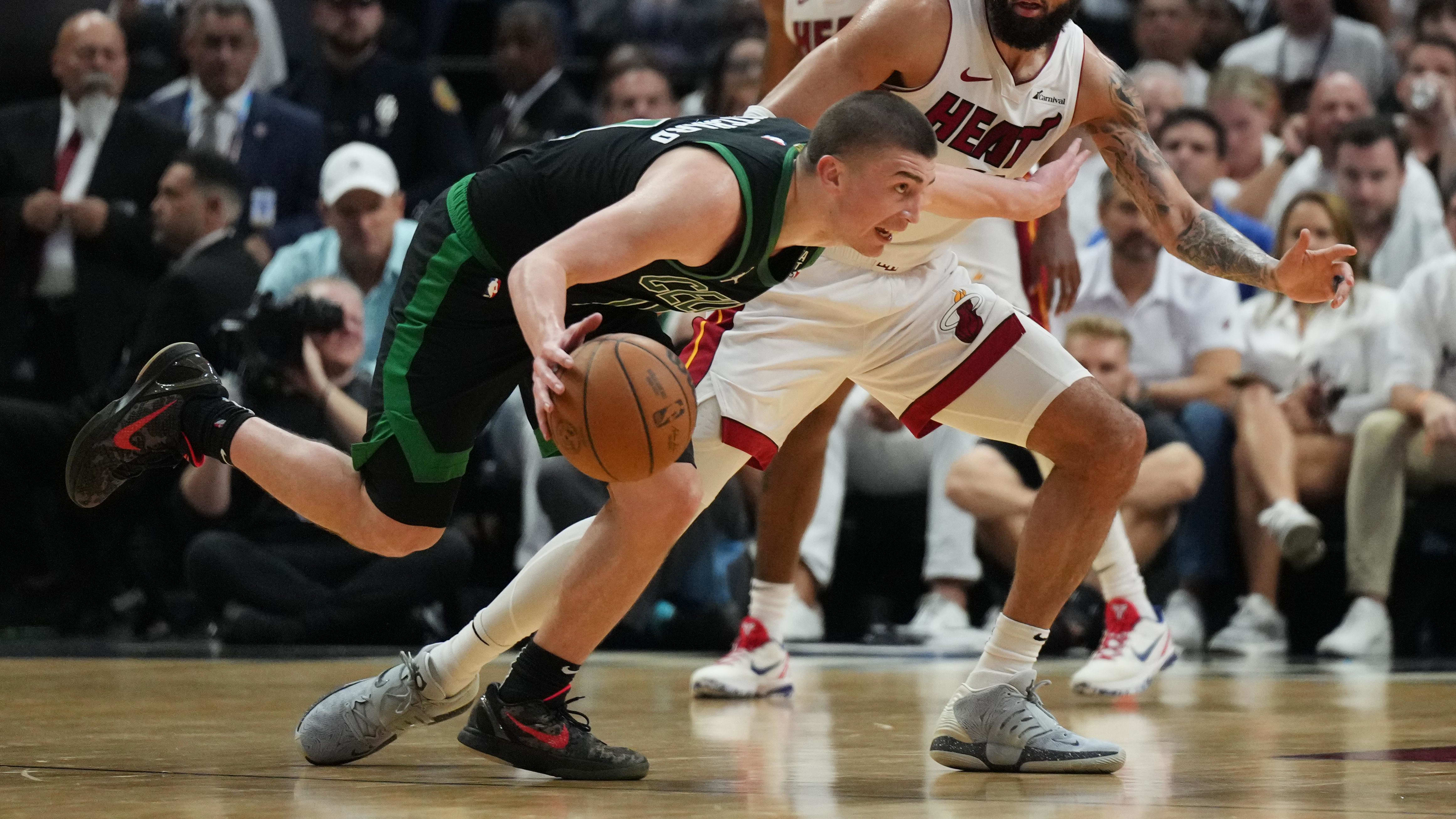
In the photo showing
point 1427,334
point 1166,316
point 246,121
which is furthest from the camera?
point 246,121

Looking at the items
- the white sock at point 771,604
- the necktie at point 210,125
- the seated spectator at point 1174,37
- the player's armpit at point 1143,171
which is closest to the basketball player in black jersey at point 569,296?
the player's armpit at point 1143,171

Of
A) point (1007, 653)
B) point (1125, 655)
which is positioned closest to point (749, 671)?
point (1125, 655)

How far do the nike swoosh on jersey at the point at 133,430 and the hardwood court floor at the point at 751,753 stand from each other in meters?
0.70

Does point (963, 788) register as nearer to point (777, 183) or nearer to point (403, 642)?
point (777, 183)

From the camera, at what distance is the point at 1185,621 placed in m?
7.38

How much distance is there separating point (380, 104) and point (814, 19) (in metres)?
4.84

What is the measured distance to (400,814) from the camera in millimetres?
3115

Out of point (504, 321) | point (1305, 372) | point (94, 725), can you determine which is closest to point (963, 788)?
point (504, 321)

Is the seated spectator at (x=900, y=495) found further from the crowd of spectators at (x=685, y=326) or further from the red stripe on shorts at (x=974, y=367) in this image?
the red stripe on shorts at (x=974, y=367)

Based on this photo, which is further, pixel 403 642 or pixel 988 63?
pixel 403 642

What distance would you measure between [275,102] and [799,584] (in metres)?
3.99

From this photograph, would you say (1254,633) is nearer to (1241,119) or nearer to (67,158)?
(1241,119)

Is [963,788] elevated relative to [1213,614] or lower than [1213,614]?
elevated

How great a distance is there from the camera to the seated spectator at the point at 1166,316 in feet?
25.0
